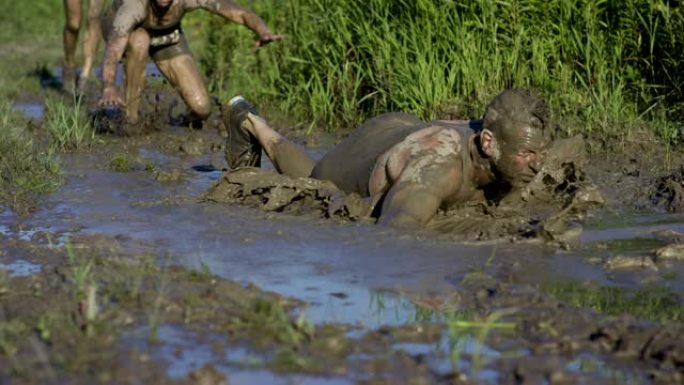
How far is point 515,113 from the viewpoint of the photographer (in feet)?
24.2

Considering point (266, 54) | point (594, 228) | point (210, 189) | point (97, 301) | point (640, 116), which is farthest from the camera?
point (266, 54)

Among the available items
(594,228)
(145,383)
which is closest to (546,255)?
(594,228)

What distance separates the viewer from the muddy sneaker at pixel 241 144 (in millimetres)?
9109

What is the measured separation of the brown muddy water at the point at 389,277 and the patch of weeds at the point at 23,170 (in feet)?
0.36

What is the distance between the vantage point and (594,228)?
25.7 feet

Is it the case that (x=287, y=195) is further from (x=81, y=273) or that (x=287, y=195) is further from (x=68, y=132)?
(x=68, y=132)

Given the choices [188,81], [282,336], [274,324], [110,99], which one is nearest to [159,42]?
[188,81]

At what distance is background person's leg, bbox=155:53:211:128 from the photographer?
11.6 m

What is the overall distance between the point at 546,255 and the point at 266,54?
19.5 feet

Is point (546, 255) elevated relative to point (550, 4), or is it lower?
lower

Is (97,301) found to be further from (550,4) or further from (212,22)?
(212,22)

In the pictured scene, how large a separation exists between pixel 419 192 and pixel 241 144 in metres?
2.19

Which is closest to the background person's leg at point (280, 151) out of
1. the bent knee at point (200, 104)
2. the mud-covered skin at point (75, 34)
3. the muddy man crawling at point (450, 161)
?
the muddy man crawling at point (450, 161)

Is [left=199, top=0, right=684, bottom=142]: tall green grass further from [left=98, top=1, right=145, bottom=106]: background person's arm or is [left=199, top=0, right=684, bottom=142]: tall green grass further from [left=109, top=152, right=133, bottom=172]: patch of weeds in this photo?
[left=109, top=152, right=133, bottom=172]: patch of weeds
